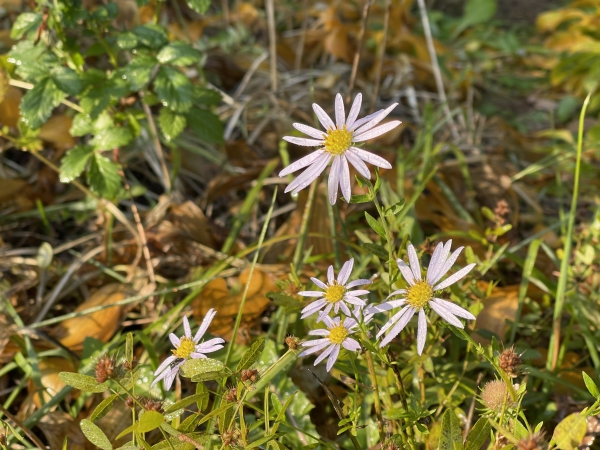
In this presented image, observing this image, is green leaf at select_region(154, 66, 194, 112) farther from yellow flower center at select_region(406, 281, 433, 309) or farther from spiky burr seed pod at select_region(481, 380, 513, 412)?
spiky burr seed pod at select_region(481, 380, 513, 412)

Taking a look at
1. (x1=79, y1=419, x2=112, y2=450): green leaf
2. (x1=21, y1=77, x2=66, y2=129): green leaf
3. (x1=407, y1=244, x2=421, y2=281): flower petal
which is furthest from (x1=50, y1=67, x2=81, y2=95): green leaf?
(x1=407, y1=244, x2=421, y2=281): flower petal

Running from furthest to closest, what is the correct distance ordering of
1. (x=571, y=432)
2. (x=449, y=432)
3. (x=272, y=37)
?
(x=272, y=37), (x=449, y=432), (x=571, y=432)

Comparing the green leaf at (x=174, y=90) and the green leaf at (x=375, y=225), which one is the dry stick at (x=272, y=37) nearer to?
the green leaf at (x=174, y=90)

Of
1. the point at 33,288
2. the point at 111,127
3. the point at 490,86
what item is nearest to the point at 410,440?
the point at 111,127

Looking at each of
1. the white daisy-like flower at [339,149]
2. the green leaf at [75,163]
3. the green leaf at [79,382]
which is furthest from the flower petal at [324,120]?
the green leaf at [75,163]

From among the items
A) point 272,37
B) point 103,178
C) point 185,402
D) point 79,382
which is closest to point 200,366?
point 185,402

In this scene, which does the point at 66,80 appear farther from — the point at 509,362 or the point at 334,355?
the point at 509,362
